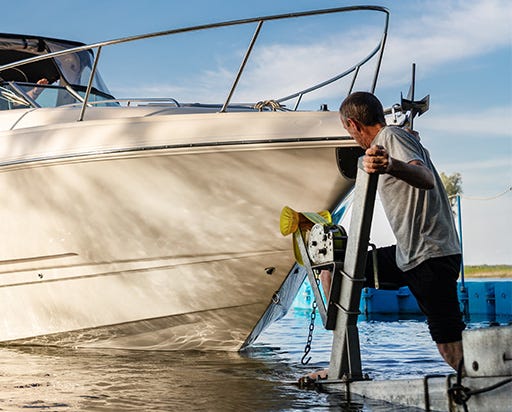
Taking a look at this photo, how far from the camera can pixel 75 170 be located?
5258 millimetres

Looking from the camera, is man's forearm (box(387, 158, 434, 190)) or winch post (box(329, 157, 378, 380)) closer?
man's forearm (box(387, 158, 434, 190))

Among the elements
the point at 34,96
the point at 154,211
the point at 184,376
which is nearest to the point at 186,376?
the point at 184,376

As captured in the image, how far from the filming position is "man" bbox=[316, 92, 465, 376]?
330 cm

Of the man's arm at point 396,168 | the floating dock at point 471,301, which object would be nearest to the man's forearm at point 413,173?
the man's arm at point 396,168

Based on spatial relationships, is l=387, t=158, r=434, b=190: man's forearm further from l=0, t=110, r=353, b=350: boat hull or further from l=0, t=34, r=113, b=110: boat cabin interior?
l=0, t=34, r=113, b=110: boat cabin interior

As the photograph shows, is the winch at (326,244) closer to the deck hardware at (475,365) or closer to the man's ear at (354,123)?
the man's ear at (354,123)

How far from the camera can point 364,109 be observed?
352 centimetres

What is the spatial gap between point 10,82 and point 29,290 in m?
1.90

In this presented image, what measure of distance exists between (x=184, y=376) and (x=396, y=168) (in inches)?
92.7

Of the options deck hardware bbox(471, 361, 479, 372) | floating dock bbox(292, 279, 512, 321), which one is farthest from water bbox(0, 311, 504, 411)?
floating dock bbox(292, 279, 512, 321)

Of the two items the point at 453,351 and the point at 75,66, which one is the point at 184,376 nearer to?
the point at 453,351

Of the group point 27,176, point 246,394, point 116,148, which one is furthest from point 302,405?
point 27,176

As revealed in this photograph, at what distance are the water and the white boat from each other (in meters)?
0.33

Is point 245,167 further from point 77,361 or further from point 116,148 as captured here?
point 77,361
